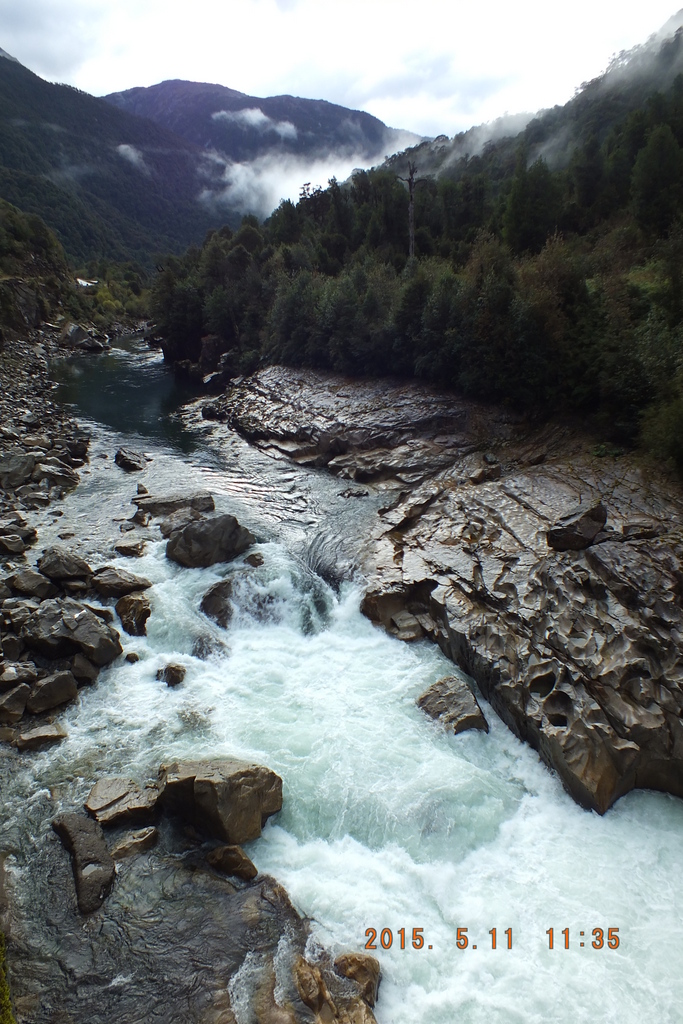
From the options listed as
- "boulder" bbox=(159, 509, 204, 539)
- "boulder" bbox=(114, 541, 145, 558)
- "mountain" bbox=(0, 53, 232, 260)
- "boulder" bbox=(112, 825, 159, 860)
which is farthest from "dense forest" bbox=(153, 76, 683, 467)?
"mountain" bbox=(0, 53, 232, 260)

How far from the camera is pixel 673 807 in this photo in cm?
816

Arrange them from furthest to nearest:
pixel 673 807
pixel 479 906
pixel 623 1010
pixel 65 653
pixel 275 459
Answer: pixel 275 459
pixel 65 653
pixel 673 807
pixel 479 906
pixel 623 1010

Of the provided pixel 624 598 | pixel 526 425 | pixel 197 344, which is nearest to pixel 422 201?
pixel 197 344

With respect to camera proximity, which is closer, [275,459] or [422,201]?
[275,459]

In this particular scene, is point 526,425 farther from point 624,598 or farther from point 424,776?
point 424,776

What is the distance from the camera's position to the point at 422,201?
41.9 meters

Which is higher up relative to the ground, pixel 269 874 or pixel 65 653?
pixel 65 653

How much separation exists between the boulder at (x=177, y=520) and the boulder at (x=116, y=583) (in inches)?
96.4

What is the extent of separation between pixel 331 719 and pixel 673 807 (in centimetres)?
546

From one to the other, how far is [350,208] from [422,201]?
6628 millimetres

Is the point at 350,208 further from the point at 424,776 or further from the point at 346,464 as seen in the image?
the point at 424,776

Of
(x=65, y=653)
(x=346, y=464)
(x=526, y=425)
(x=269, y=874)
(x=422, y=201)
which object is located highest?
(x=422, y=201)

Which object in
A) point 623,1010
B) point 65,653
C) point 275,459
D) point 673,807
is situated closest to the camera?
point 623,1010

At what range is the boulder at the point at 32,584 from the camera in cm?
1212
